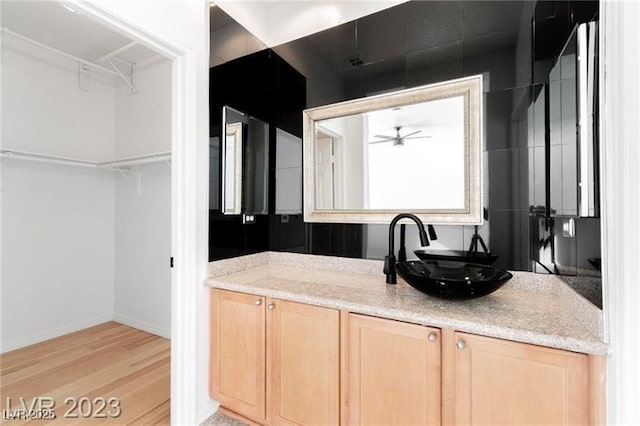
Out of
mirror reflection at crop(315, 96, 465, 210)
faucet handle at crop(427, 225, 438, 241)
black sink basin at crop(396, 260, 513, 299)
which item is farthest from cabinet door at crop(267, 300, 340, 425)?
mirror reflection at crop(315, 96, 465, 210)

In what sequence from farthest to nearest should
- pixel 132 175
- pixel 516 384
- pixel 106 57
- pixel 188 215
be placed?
pixel 132 175 → pixel 106 57 → pixel 188 215 → pixel 516 384

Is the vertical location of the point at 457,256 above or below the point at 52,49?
below

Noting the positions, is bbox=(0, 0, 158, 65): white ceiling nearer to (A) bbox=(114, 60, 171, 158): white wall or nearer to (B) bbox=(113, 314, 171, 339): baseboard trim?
(A) bbox=(114, 60, 171, 158): white wall

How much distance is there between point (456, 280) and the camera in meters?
1.24

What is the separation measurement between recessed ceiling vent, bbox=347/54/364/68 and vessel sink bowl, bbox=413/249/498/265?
128 cm

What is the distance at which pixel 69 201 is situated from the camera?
2994mm

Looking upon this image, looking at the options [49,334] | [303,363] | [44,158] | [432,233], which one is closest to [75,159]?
[44,158]

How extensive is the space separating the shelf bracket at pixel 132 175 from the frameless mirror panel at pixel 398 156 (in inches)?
79.7

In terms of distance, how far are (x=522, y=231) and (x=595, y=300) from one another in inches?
20.5

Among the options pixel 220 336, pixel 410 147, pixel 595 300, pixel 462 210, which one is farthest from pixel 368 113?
pixel 220 336

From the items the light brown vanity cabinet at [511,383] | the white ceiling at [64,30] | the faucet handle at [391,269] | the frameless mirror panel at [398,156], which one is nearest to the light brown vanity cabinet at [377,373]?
the light brown vanity cabinet at [511,383]

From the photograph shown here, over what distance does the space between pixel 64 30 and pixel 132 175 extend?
132 centimetres

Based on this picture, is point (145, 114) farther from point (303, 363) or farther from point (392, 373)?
point (392, 373)

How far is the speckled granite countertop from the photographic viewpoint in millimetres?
1036
